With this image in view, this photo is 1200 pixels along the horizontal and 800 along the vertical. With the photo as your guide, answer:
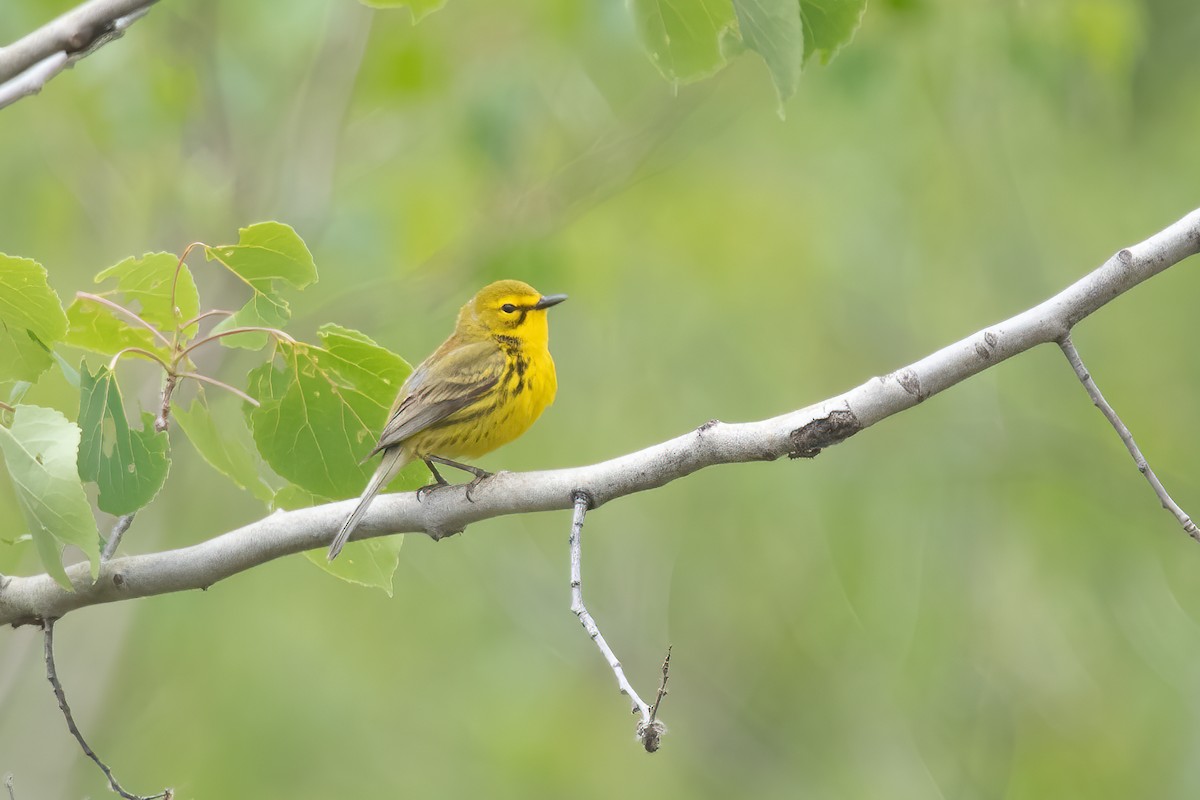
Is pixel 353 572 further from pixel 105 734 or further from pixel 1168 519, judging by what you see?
pixel 105 734

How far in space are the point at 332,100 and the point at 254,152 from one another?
51.2 inches

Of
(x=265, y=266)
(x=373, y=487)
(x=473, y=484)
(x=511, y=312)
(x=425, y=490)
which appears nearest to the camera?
(x=265, y=266)

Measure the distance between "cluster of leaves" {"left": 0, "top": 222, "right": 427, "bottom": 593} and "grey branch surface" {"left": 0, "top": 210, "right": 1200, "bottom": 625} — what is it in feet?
0.88

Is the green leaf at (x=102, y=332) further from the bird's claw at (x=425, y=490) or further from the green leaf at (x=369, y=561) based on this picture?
the bird's claw at (x=425, y=490)

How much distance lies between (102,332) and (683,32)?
2059 millimetres


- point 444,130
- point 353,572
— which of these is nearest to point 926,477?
point 444,130

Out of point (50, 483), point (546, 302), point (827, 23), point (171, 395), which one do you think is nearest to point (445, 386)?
point (546, 302)

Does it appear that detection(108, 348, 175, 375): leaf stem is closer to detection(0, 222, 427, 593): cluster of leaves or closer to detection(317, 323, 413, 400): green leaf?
detection(0, 222, 427, 593): cluster of leaves

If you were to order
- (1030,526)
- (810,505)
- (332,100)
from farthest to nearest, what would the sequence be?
(810,505), (1030,526), (332,100)

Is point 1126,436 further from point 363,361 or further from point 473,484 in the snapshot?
point 363,361

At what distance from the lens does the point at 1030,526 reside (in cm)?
1016

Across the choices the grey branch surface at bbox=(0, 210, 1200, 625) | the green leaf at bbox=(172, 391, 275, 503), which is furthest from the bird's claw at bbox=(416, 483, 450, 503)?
the green leaf at bbox=(172, 391, 275, 503)

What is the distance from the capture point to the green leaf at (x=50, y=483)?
2934mm

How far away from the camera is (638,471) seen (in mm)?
3244
